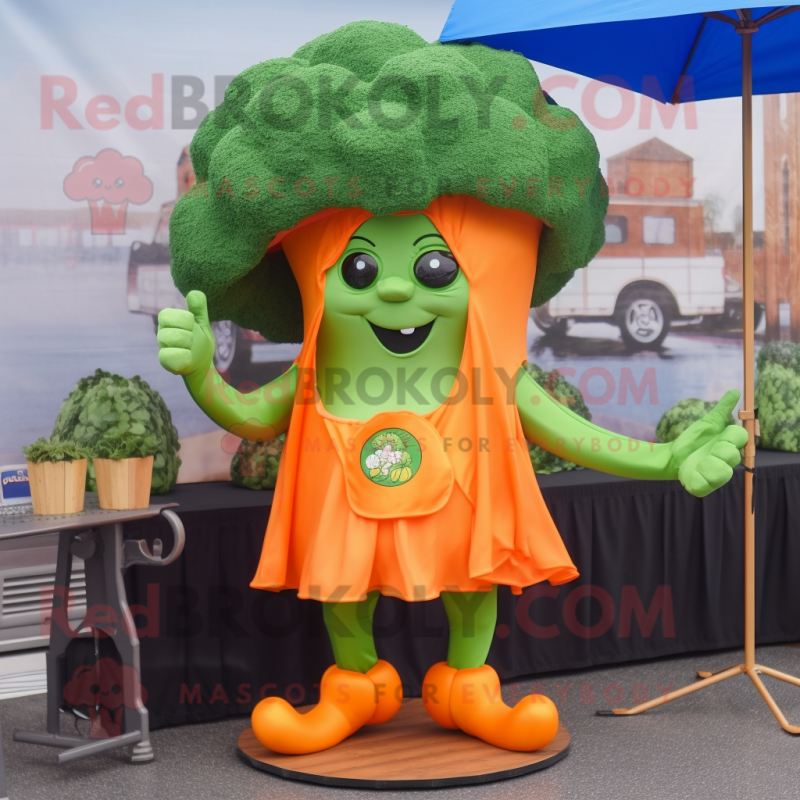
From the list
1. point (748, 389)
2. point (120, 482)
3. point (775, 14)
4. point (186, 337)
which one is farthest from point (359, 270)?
point (775, 14)

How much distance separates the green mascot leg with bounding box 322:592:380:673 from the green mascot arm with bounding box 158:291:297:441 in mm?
489

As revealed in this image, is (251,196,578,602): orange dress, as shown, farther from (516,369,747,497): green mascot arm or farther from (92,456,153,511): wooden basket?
(92,456,153,511): wooden basket

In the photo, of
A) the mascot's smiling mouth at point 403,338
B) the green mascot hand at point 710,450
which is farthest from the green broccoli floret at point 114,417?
the green mascot hand at point 710,450

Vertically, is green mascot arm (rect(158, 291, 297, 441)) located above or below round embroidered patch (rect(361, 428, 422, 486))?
above

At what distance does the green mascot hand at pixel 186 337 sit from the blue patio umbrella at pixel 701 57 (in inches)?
35.3

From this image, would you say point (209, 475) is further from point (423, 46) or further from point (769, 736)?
point (769, 736)

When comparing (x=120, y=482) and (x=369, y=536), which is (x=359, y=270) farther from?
(x=120, y=482)

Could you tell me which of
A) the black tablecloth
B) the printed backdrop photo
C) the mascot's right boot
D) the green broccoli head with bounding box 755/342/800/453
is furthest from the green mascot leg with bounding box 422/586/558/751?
the green broccoli head with bounding box 755/342/800/453

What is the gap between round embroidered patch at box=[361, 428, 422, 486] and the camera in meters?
2.62

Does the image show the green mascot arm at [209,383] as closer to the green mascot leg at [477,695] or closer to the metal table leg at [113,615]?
the metal table leg at [113,615]

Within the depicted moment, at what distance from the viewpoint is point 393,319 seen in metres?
2.67

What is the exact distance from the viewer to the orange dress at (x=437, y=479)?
2598mm

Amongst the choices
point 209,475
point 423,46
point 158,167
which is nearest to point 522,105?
point 423,46

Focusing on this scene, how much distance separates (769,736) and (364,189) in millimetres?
1744
